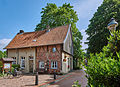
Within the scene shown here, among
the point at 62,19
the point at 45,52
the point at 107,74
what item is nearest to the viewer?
the point at 107,74

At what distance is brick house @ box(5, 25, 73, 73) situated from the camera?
1533 centimetres

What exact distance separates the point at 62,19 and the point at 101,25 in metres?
8.72

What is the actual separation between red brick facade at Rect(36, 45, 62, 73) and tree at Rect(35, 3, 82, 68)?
830cm

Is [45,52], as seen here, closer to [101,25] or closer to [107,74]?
[101,25]

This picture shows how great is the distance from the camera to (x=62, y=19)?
2177cm

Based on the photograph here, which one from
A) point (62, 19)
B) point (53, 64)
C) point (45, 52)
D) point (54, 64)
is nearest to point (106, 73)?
point (54, 64)

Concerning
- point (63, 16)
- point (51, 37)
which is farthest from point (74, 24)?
point (51, 37)

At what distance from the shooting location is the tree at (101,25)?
610 inches

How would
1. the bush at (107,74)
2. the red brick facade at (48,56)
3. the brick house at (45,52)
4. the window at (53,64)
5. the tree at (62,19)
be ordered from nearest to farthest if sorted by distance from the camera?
the bush at (107,74), the red brick facade at (48,56), the brick house at (45,52), the window at (53,64), the tree at (62,19)

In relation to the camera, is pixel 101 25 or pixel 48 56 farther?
pixel 101 25

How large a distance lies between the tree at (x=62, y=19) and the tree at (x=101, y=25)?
18.9ft

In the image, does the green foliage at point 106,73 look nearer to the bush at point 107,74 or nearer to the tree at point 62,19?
the bush at point 107,74

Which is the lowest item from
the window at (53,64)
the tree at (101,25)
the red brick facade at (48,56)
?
the window at (53,64)

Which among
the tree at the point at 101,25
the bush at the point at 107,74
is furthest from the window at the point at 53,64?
the bush at the point at 107,74
